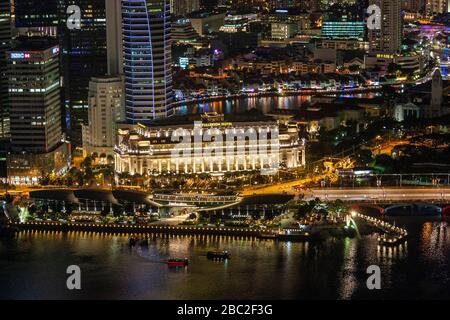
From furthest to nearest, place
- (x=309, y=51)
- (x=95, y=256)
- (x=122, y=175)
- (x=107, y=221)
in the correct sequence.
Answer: (x=309, y=51) < (x=122, y=175) < (x=107, y=221) < (x=95, y=256)

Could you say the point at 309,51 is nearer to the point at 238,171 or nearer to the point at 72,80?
the point at 72,80

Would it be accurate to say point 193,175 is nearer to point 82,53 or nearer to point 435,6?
point 82,53

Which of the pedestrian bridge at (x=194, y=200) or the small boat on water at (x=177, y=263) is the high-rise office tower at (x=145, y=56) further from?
the small boat on water at (x=177, y=263)

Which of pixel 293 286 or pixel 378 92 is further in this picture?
pixel 378 92

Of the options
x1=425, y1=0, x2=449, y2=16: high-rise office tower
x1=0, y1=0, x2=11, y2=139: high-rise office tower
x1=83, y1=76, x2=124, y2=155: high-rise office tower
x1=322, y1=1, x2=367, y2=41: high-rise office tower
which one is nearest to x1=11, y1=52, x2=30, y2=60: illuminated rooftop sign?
x1=0, y1=0, x2=11, y2=139: high-rise office tower

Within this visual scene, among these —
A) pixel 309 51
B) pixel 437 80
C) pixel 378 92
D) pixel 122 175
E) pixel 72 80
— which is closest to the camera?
pixel 122 175

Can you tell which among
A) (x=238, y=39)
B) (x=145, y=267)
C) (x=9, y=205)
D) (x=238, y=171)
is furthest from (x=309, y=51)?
(x=145, y=267)
